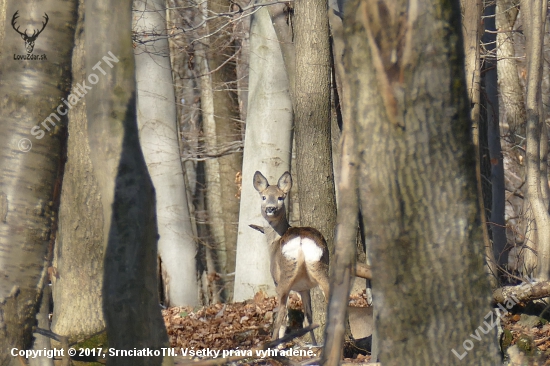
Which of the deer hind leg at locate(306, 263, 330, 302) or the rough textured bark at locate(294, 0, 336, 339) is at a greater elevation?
the rough textured bark at locate(294, 0, 336, 339)

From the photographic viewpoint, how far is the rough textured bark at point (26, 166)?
302 cm

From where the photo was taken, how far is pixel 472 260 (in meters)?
2.86

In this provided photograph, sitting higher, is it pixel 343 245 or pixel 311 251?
pixel 311 251

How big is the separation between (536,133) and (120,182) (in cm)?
622

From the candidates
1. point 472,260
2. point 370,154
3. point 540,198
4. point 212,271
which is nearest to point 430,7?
point 370,154

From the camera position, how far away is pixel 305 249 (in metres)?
7.57

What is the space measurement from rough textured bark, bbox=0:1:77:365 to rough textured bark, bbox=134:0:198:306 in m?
11.0

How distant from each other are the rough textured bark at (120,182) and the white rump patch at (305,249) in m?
4.38

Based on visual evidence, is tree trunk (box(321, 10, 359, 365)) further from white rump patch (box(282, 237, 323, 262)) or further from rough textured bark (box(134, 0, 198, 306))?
rough textured bark (box(134, 0, 198, 306))

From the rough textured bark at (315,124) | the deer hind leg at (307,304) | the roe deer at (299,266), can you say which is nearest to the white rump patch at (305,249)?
the roe deer at (299,266)

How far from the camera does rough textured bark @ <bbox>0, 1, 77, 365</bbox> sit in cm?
302

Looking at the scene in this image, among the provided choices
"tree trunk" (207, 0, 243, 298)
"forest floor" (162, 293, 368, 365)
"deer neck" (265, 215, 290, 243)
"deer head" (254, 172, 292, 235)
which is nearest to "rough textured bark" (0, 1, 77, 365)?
"forest floor" (162, 293, 368, 365)
